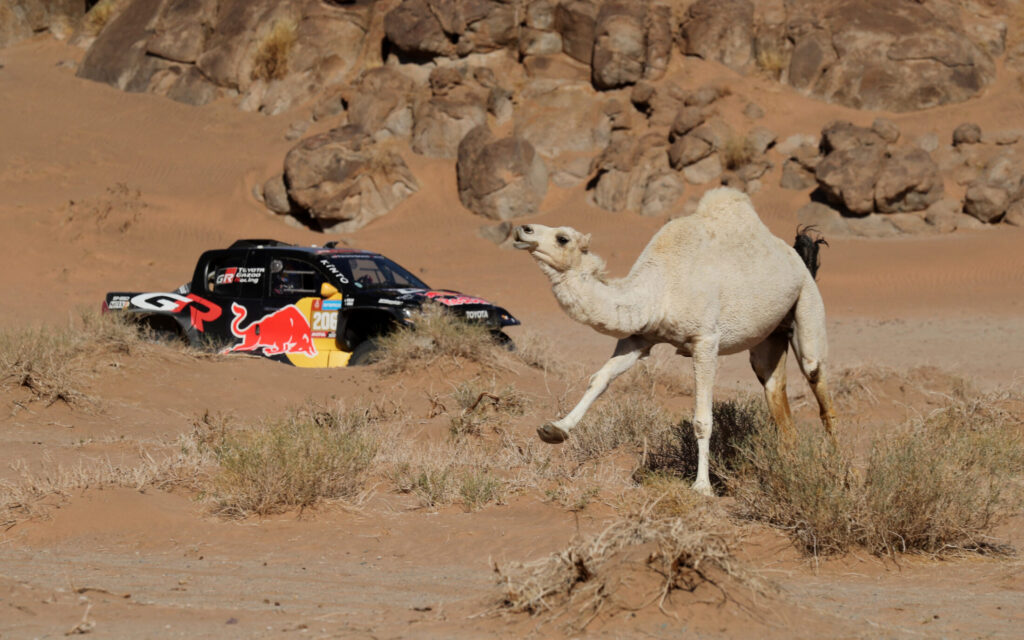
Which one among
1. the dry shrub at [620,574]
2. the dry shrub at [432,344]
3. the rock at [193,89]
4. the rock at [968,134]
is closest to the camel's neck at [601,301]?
the dry shrub at [620,574]

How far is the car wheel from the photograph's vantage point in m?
15.7

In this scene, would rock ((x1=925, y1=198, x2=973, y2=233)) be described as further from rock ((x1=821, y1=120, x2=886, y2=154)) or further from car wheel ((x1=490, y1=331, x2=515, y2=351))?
car wheel ((x1=490, y1=331, x2=515, y2=351))

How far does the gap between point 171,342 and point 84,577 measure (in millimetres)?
9516

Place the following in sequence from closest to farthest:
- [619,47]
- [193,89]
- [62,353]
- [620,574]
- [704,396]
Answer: [620,574], [704,396], [62,353], [619,47], [193,89]

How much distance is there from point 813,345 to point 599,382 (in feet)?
6.71

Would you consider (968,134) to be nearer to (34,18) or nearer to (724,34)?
(724,34)

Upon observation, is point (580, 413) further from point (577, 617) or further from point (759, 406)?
point (759, 406)

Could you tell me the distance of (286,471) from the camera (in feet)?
27.5

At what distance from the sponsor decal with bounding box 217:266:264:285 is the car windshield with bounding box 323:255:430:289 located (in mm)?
940

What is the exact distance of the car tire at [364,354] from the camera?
15203 mm

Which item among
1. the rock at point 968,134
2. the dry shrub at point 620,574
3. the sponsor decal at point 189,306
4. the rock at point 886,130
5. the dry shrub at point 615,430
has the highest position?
the dry shrub at point 620,574

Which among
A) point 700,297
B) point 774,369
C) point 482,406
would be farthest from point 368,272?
point 700,297

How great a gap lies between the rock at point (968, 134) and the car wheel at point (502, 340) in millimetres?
21454

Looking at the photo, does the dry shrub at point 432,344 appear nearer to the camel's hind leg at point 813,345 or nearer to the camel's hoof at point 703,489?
the camel's hind leg at point 813,345
